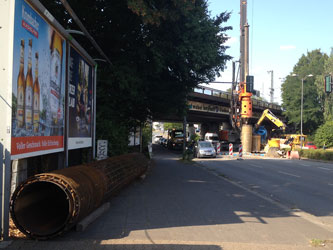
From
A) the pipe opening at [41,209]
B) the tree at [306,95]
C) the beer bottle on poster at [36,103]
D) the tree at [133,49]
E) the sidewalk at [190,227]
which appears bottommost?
the sidewalk at [190,227]

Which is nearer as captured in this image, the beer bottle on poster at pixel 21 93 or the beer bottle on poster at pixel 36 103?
the beer bottle on poster at pixel 21 93

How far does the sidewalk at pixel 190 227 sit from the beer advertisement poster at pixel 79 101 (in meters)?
1.96

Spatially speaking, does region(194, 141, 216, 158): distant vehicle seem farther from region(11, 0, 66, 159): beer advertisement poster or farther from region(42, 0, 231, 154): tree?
region(11, 0, 66, 159): beer advertisement poster

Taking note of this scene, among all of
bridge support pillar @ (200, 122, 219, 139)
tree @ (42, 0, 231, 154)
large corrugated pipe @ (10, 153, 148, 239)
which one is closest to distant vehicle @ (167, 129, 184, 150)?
bridge support pillar @ (200, 122, 219, 139)

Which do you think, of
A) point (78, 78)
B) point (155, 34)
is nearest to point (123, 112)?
point (155, 34)

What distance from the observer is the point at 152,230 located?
6.06 meters

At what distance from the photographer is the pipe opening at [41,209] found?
532 cm

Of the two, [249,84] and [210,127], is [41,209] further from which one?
[210,127]

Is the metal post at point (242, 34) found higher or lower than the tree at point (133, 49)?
higher

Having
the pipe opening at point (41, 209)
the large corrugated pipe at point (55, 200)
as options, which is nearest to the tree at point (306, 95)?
the large corrugated pipe at point (55, 200)

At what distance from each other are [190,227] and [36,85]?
12.2 feet

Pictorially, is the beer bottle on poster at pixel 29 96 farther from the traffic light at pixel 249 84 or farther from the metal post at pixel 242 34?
the metal post at pixel 242 34

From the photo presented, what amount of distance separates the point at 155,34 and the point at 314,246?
30.6ft

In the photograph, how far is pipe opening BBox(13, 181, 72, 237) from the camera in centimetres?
532
